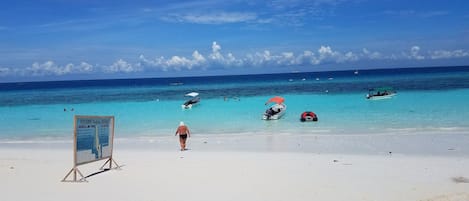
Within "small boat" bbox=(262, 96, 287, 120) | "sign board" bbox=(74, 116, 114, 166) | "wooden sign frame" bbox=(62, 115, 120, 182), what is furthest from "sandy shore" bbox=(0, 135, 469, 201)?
"small boat" bbox=(262, 96, 287, 120)

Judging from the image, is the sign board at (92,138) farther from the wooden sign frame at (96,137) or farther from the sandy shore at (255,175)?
the sandy shore at (255,175)

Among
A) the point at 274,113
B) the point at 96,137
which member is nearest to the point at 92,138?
the point at 96,137

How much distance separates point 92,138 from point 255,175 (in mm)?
4145

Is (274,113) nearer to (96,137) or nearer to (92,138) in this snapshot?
(96,137)

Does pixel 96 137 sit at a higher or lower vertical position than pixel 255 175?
higher

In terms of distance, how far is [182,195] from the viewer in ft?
31.2

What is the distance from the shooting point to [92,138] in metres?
11.4

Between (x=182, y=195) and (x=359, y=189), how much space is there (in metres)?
3.69

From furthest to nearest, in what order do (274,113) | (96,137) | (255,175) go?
(274,113), (96,137), (255,175)

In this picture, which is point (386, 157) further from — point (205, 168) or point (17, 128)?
point (17, 128)

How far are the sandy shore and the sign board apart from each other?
561 millimetres

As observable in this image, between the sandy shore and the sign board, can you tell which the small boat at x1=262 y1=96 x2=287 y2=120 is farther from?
the sign board

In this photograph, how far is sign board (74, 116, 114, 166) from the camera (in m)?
10.9

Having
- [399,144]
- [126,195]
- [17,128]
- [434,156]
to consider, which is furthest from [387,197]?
[17,128]
